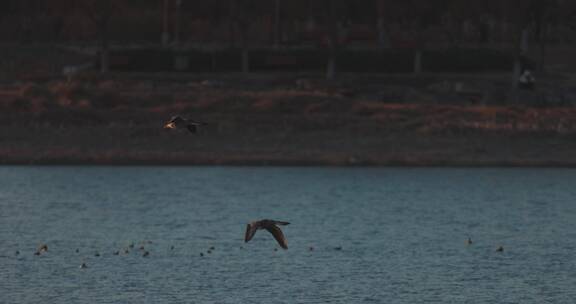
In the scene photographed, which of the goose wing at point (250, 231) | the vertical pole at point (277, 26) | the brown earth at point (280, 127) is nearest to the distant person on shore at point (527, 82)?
the brown earth at point (280, 127)

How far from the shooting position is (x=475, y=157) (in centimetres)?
6462

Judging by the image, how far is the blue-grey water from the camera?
33.3 meters

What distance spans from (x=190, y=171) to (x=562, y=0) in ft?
145

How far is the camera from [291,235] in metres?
44.6

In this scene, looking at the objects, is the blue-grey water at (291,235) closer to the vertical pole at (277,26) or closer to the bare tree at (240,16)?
the bare tree at (240,16)

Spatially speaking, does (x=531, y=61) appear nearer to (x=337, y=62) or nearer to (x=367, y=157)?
(x=337, y=62)

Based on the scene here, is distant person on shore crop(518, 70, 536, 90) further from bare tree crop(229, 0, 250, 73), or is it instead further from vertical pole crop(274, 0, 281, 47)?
vertical pole crop(274, 0, 281, 47)

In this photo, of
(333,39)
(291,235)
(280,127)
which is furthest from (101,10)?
(291,235)

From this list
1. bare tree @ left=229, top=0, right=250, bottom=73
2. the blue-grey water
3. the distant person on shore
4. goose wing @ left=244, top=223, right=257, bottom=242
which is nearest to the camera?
goose wing @ left=244, top=223, right=257, bottom=242

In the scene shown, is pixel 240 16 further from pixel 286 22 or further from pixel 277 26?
pixel 286 22

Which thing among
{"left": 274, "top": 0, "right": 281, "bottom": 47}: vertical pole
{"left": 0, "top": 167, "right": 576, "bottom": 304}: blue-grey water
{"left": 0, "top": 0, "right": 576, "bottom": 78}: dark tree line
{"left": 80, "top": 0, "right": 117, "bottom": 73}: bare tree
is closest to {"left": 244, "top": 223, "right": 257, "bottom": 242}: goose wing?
{"left": 0, "top": 167, "right": 576, "bottom": 304}: blue-grey water

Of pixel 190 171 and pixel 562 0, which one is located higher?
pixel 562 0

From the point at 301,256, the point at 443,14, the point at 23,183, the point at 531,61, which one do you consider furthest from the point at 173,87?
the point at 443,14

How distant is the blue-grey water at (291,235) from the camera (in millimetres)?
33344
